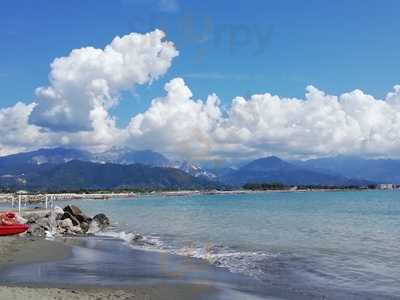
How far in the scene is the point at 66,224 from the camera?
57.1 metres

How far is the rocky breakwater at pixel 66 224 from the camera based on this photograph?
5147 cm

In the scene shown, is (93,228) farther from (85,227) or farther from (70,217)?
(70,217)

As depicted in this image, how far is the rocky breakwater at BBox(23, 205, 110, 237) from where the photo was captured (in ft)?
169

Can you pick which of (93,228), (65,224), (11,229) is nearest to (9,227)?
(11,229)

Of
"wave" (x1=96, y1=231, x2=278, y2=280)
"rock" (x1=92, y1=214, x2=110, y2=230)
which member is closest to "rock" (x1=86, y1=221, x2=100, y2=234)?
"rock" (x1=92, y1=214, x2=110, y2=230)

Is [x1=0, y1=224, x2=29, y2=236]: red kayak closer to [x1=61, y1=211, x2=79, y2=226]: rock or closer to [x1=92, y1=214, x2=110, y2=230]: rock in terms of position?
[x1=61, y1=211, x2=79, y2=226]: rock

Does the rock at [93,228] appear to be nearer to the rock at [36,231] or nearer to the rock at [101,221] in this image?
the rock at [101,221]

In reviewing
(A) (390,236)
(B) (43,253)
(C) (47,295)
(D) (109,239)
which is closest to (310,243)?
(A) (390,236)

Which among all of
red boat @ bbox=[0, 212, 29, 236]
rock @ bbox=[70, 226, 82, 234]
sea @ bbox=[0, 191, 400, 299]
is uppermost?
red boat @ bbox=[0, 212, 29, 236]

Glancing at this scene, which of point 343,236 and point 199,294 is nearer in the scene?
point 199,294

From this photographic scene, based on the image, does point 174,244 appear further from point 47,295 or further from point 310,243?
point 47,295

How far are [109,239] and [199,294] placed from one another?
28.5 m

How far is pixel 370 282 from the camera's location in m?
26.0

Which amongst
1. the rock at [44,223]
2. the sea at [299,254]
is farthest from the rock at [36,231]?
the sea at [299,254]
